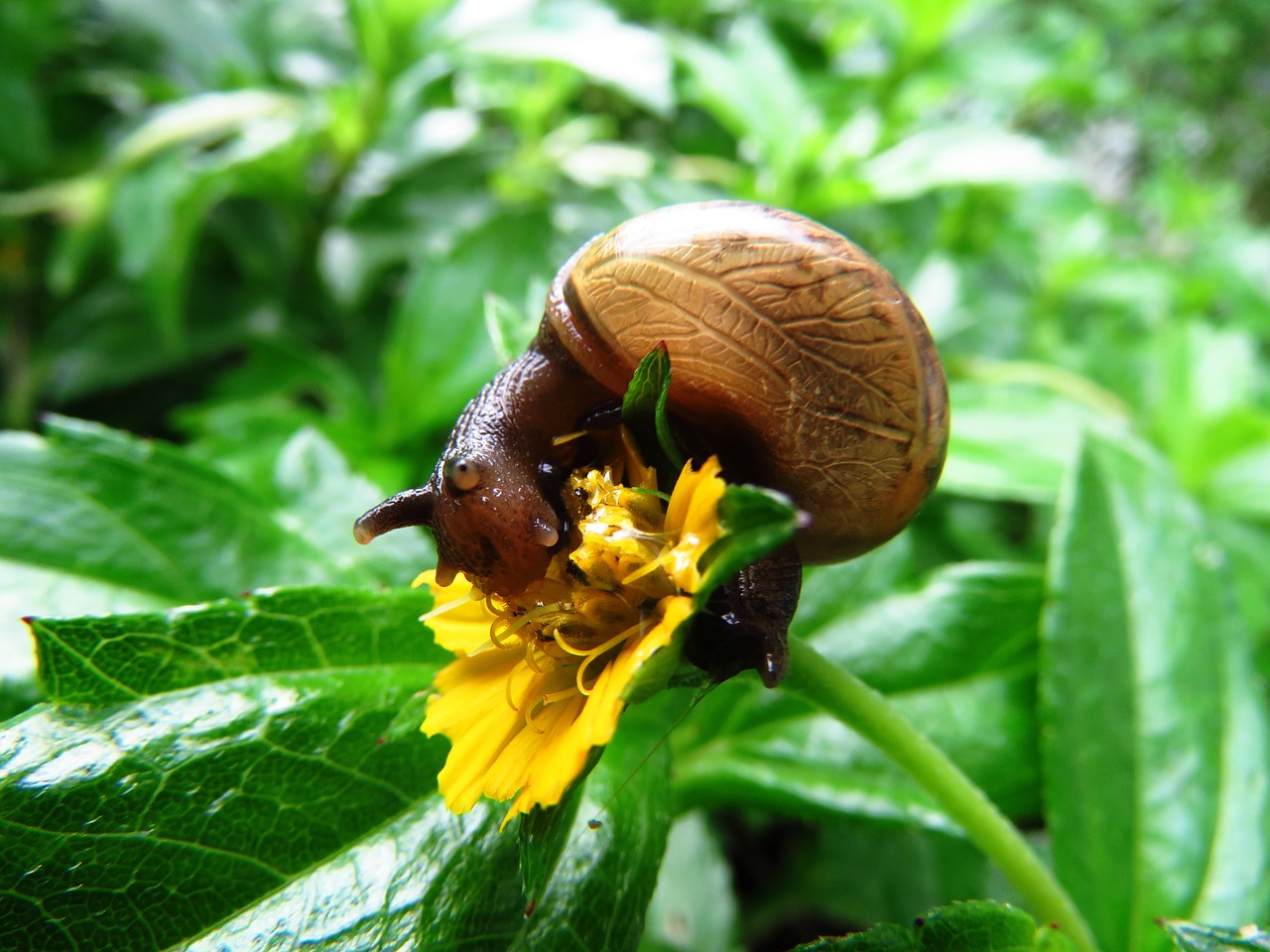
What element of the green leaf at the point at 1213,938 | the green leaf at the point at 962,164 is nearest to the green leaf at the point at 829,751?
the green leaf at the point at 1213,938

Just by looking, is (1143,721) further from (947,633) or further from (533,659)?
(533,659)

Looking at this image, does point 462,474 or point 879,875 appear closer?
point 462,474

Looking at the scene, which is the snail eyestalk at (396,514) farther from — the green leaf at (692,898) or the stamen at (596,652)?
the green leaf at (692,898)

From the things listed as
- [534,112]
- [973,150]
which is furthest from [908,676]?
[534,112]

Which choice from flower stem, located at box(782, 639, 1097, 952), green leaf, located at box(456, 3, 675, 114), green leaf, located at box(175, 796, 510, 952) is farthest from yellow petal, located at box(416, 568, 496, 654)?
green leaf, located at box(456, 3, 675, 114)

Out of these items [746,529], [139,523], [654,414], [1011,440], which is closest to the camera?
[746,529]

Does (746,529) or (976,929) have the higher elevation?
(746,529)

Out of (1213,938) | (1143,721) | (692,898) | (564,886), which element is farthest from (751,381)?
(692,898)

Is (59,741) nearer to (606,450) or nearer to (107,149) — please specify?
(606,450)
